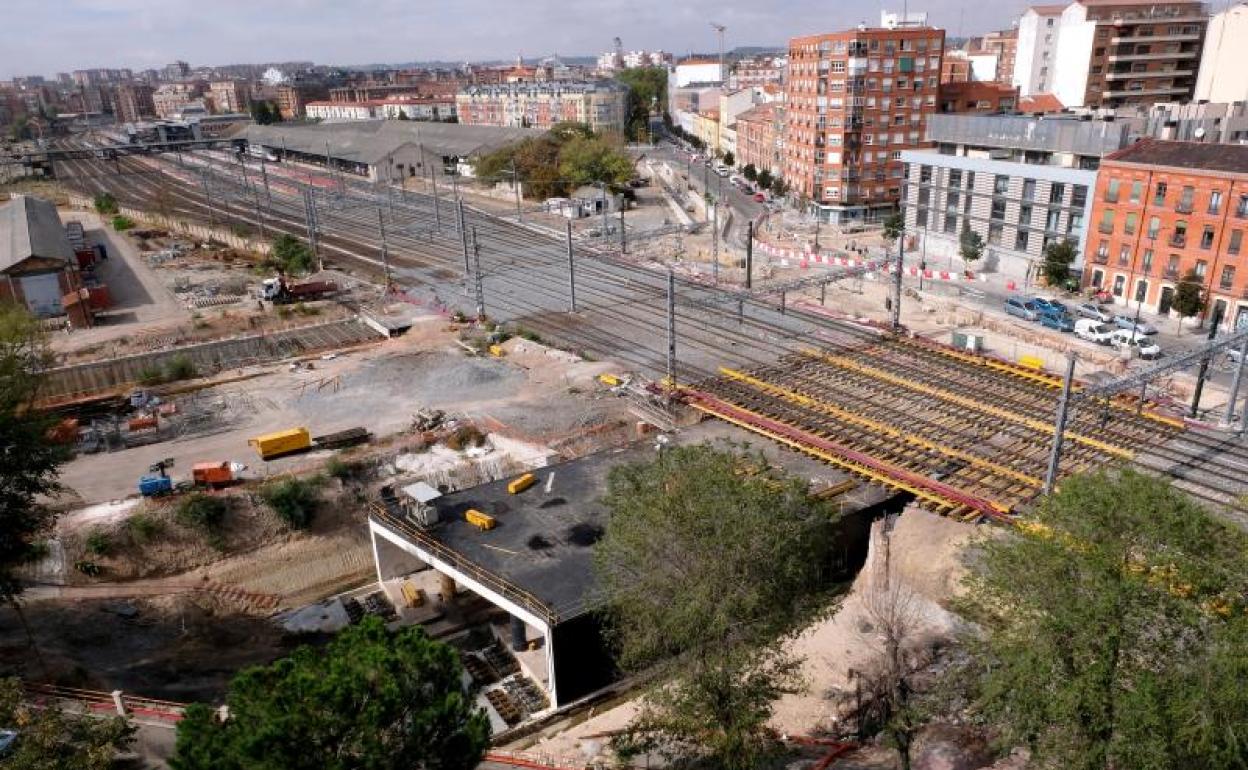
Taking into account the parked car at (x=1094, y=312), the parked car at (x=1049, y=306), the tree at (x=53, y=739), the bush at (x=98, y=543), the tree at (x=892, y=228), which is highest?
the tree at (x=53, y=739)

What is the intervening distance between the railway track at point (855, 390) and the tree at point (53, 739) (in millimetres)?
22299

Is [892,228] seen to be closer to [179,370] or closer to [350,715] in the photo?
[179,370]

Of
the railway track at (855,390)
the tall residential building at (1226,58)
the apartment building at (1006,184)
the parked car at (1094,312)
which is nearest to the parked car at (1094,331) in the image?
the parked car at (1094,312)

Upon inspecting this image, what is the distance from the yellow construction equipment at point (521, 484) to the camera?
27.4 metres

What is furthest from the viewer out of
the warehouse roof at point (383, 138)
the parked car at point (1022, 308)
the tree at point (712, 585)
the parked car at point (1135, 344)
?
the warehouse roof at point (383, 138)

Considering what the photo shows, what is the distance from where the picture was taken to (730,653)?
1534 cm

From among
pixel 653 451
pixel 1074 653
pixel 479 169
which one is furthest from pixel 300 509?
pixel 479 169

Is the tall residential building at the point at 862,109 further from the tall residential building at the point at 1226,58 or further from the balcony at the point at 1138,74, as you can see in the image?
the tall residential building at the point at 1226,58

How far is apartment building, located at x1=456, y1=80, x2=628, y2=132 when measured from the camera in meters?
137

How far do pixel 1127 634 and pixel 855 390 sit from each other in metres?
23.8

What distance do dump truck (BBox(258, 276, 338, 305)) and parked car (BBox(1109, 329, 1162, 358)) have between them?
45.6 m

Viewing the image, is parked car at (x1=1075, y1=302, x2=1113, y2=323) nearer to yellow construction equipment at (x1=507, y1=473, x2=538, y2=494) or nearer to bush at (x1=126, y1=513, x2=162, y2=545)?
yellow construction equipment at (x1=507, y1=473, x2=538, y2=494)

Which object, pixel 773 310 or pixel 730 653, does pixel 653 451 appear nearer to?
pixel 730 653

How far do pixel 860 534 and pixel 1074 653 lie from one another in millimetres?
14691
